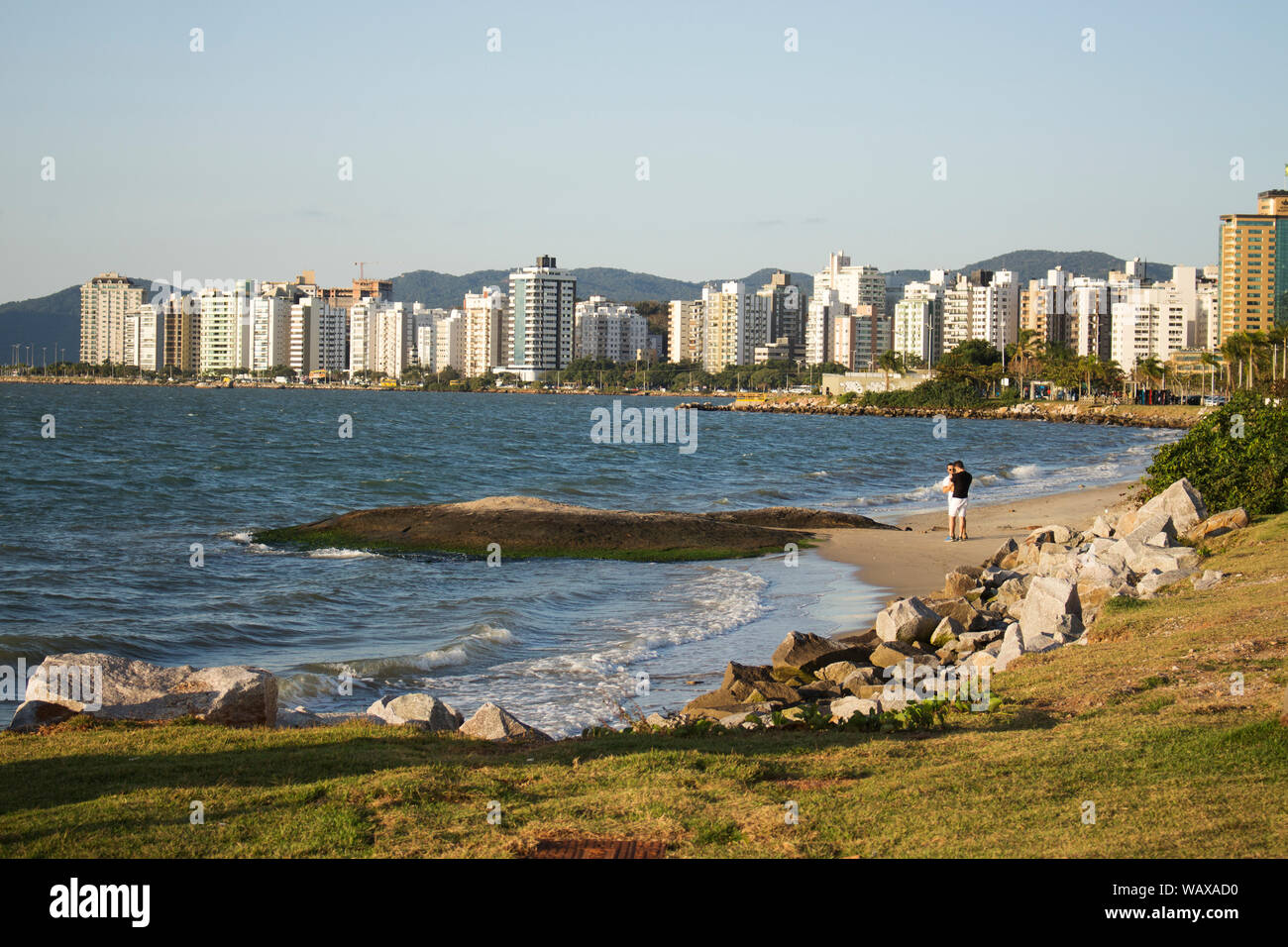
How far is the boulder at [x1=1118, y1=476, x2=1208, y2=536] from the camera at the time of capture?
63.4ft

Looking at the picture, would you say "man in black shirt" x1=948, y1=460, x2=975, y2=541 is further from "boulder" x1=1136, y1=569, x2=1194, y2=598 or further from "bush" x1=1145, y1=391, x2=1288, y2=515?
"boulder" x1=1136, y1=569, x2=1194, y2=598

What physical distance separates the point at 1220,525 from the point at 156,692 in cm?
1587

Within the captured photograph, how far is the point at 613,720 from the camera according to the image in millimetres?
12125

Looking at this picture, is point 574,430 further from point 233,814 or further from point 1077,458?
point 233,814

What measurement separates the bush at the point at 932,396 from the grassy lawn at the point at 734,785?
141m

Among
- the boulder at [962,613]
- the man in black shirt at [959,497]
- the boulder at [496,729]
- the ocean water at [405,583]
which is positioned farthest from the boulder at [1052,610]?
the man in black shirt at [959,497]

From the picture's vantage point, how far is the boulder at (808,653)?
45.5 feet

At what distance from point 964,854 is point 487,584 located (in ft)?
55.5

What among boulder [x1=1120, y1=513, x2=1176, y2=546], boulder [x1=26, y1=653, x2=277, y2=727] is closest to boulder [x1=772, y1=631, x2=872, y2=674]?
boulder [x1=1120, y1=513, x2=1176, y2=546]

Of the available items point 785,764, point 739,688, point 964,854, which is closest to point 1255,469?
point 739,688

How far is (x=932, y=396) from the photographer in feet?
490

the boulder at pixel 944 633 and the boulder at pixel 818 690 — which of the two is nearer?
the boulder at pixel 818 690

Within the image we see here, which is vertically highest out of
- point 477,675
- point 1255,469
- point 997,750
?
point 1255,469

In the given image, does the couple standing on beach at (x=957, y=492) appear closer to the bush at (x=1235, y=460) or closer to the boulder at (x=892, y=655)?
the bush at (x=1235, y=460)
